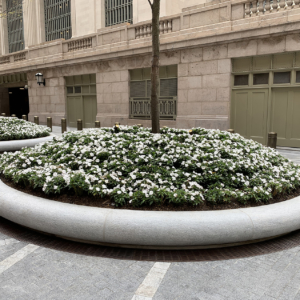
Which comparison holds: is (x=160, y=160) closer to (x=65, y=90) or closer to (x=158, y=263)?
(x=158, y=263)

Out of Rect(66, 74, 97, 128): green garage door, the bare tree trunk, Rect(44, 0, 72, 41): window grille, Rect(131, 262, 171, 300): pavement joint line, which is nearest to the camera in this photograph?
Rect(131, 262, 171, 300): pavement joint line

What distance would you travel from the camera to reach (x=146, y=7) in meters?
19.7

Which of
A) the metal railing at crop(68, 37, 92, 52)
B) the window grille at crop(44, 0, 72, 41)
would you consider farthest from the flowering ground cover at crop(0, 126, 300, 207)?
the window grille at crop(44, 0, 72, 41)

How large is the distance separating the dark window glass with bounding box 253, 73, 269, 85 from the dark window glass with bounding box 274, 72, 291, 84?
1.19 feet

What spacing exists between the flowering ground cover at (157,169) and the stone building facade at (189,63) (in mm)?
7282

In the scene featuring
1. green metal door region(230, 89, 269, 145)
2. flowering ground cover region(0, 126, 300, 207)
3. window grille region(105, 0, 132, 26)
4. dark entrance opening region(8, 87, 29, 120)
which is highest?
window grille region(105, 0, 132, 26)

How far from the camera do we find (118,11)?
22.1 meters

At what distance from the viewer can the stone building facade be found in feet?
39.6

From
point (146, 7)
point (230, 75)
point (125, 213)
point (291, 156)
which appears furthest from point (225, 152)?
point (146, 7)

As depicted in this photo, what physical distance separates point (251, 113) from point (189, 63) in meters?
3.94

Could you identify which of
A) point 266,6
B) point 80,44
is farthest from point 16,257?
point 80,44

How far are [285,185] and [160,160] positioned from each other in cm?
209

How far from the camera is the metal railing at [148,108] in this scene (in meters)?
15.5

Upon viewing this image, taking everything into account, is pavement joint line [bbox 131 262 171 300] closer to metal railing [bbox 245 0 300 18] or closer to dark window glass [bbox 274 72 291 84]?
dark window glass [bbox 274 72 291 84]
